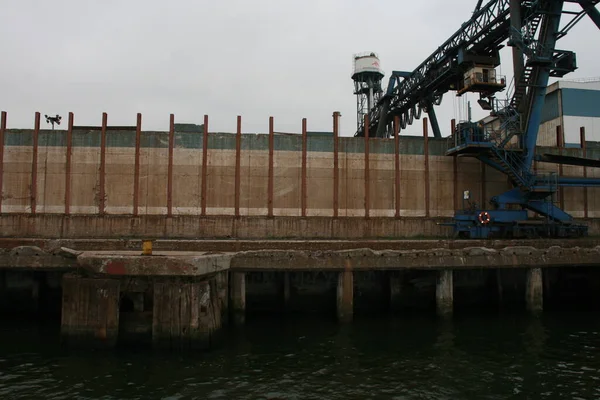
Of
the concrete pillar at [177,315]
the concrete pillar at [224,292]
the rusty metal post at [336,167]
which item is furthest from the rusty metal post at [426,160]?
the concrete pillar at [177,315]

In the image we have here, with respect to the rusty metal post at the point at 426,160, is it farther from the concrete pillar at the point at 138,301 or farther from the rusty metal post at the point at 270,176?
the concrete pillar at the point at 138,301

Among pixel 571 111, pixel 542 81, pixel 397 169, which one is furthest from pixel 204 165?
pixel 571 111

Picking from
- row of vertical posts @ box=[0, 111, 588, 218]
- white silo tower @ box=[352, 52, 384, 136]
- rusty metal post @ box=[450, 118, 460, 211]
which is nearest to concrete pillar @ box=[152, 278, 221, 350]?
row of vertical posts @ box=[0, 111, 588, 218]

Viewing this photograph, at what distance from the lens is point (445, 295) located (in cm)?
1767

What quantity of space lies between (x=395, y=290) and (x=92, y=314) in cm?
1177

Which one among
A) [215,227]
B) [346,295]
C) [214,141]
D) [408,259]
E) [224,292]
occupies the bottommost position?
[346,295]

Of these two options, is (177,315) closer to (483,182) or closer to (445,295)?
(445,295)

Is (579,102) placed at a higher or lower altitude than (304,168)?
higher

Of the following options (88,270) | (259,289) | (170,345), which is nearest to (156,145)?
(259,289)

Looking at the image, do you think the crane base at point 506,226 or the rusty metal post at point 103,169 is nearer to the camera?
the crane base at point 506,226

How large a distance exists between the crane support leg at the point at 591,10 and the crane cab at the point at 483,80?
5328mm

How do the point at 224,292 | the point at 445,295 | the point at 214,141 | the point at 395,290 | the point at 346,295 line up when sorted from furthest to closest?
the point at 214,141, the point at 395,290, the point at 445,295, the point at 346,295, the point at 224,292

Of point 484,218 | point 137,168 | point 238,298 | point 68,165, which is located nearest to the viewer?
point 238,298

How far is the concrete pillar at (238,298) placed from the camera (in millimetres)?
16578
